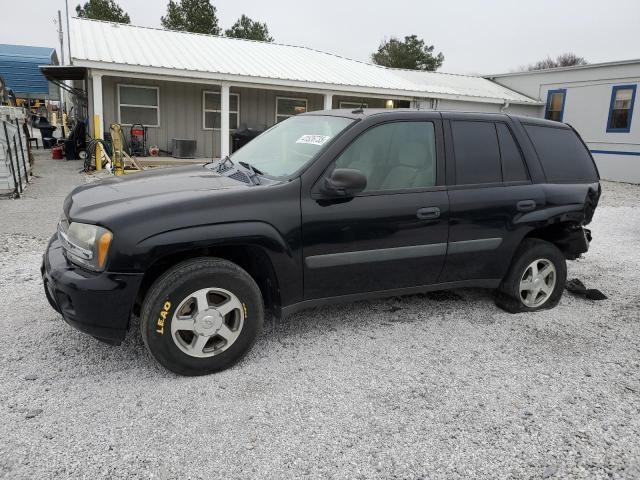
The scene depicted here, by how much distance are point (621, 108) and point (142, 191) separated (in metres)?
18.9

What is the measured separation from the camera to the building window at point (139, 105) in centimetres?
1540

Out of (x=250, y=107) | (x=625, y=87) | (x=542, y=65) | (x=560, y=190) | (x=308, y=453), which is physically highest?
(x=542, y=65)

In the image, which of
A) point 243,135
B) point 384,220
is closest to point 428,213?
point 384,220

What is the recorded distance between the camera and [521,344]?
382 cm

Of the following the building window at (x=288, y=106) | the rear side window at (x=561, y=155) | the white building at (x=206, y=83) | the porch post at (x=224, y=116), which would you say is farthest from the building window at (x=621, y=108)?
the rear side window at (x=561, y=155)

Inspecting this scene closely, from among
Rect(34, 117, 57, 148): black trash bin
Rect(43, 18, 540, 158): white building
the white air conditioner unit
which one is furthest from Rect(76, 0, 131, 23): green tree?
the white air conditioner unit

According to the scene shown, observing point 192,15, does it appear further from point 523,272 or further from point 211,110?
point 523,272

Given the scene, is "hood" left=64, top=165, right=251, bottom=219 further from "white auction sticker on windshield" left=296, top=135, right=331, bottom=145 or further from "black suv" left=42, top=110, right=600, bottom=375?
"white auction sticker on windshield" left=296, top=135, right=331, bottom=145

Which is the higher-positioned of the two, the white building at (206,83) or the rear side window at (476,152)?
the white building at (206,83)

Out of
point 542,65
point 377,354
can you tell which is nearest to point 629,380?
point 377,354

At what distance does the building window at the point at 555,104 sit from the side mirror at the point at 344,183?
1942 cm

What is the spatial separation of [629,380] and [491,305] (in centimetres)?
141

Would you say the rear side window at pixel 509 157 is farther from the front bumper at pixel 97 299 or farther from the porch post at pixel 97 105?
the porch post at pixel 97 105

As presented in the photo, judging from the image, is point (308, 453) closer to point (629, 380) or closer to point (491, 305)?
point (629, 380)
